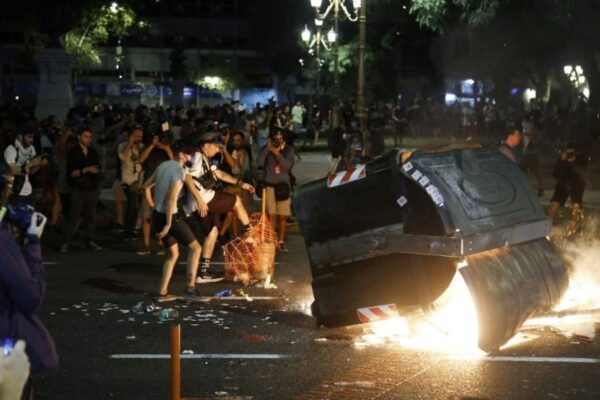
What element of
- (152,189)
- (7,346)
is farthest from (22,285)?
(152,189)

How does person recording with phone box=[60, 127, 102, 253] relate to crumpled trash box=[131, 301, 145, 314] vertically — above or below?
above

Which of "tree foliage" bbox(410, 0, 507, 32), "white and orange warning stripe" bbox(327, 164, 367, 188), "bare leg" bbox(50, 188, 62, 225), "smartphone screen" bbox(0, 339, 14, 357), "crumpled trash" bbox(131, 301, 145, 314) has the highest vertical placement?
"tree foliage" bbox(410, 0, 507, 32)

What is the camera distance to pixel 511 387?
7.07 m

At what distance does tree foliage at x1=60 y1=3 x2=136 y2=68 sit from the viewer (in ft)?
108

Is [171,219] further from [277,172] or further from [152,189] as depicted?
[277,172]

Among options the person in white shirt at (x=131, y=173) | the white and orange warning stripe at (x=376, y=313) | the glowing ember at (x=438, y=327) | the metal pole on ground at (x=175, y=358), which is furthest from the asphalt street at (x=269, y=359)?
the person in white shirt at (x=131, y=173)

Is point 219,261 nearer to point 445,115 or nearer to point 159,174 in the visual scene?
point 159,174

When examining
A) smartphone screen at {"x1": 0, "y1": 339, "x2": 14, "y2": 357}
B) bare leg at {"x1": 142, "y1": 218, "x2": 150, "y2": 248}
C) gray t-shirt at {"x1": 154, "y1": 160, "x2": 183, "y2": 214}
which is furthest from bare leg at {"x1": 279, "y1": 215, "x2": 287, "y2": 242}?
smartphone screen at {"x1": 0, "y1": 339, "x2": 14, "y2": 357}

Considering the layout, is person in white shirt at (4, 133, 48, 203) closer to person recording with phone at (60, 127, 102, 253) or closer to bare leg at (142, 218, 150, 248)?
person recording with phone at (60, 127, 102, 253)

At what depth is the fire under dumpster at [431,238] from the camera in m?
7.77

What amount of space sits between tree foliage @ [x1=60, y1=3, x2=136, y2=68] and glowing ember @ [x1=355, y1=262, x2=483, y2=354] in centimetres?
2544

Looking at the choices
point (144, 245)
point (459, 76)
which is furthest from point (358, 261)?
point (459, 76)

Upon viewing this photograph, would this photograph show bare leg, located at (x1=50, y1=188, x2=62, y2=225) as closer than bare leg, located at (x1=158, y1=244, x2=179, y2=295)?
No

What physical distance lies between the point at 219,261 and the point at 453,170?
5.36 m
